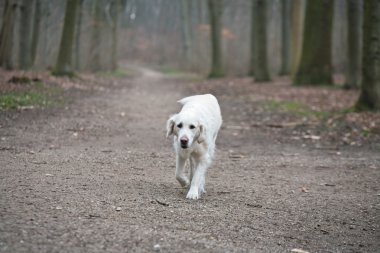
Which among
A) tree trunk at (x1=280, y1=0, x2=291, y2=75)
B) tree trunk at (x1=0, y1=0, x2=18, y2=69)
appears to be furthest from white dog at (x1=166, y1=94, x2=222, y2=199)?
tree trunk at (x1=280, y1=0, x2=291, y2=75)

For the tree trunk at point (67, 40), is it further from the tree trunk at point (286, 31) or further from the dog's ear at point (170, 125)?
the dog's ear at point (170, 125)

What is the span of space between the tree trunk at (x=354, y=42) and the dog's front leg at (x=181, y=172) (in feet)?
50.5

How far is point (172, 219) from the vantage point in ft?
17.4

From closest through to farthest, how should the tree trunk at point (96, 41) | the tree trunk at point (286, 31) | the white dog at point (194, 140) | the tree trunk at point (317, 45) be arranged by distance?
the white dog at point (194, 140)
the tree trunk at point (317, 45)
the tree trunk at point (286, 31)
the tree trunk at point (96, 41)

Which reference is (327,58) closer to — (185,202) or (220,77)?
(220,77)

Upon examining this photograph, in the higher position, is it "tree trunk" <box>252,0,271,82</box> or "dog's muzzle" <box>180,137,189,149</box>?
"tree trunk" <box>252,0,271,82</box>

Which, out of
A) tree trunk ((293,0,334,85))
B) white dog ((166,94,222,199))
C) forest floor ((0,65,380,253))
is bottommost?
forest floor ((0,65,380,253))

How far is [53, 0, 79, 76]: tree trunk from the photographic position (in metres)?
21.7

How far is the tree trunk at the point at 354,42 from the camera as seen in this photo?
1992 cm

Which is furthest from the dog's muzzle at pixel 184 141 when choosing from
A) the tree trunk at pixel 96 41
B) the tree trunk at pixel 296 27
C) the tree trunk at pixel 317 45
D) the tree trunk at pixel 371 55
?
the tree trunk at pixel 96 41

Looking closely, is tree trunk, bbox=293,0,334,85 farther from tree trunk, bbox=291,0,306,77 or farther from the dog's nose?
the dog's nose

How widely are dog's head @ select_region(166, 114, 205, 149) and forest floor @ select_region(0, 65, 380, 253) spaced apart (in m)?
0.71

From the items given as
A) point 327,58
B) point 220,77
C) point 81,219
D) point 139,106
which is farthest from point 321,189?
point 220,77

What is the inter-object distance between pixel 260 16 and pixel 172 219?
889 inches
